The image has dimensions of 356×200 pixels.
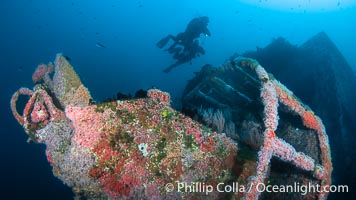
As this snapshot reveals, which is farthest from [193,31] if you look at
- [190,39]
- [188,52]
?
[188,52]

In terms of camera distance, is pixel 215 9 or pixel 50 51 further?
pixel 215 9

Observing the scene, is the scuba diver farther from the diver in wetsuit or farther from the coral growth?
the coral growth

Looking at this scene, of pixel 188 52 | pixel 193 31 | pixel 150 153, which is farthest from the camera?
pixel 188 52

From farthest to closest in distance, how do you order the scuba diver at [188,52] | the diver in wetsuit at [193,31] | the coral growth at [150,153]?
the scuba diver at [188,52] → the diver in wetsuit at [193,31] → the coral growth at [150,153]

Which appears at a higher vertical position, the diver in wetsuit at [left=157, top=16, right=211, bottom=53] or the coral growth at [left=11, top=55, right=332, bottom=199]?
the diver in wetsuit at [left=157, top=16, right=211, bottom=53]

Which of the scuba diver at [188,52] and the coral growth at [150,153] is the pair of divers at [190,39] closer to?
the scuba diver at [188,52]

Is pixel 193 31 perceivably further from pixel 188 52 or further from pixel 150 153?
pixel 150 153

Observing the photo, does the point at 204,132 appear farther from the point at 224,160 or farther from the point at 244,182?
the point at 244,182

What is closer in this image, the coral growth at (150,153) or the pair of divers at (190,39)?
the coral growth at (150,153)

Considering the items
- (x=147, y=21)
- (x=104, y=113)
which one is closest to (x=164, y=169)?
(x=104, y=113)

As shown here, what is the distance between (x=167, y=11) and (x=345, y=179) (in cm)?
12645

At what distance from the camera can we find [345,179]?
8695 mm

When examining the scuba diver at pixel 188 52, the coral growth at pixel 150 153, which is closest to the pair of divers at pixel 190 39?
the scuba diver at pixel 188 52

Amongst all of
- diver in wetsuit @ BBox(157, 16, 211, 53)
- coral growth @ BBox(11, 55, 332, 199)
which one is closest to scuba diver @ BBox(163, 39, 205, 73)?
diver in wetsuit @ BBox(157, 16, 211, 53)
